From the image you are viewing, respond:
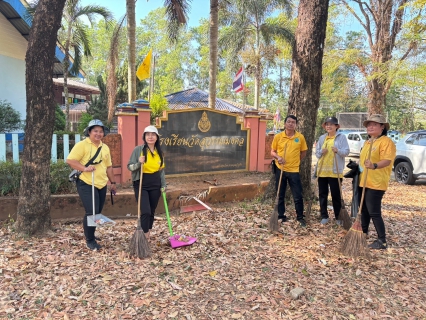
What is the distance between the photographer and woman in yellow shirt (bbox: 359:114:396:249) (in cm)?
393

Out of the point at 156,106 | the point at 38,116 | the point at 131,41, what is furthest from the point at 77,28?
the point at 38,116

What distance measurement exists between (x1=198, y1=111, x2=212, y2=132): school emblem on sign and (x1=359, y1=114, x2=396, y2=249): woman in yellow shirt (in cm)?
483

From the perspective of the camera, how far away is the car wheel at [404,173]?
933 centimetres

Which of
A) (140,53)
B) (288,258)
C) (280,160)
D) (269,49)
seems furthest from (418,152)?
(140,53)

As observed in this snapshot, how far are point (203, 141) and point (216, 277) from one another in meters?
5.46

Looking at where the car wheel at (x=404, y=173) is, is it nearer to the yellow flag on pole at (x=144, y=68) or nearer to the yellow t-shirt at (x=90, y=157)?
Result: the yellow flag on pole at (x=144, y=68)

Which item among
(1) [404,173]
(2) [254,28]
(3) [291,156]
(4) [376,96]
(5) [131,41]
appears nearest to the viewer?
(3) [291,156]

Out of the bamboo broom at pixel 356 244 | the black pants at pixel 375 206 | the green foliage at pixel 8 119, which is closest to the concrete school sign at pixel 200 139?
the black pants at pixel 375 206

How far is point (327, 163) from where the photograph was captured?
15.6 feet

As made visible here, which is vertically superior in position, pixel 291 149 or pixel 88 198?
pixel 291 149

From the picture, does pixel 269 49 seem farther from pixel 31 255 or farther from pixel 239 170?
pixel 31 255

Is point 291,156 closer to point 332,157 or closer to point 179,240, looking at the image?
point 332,157

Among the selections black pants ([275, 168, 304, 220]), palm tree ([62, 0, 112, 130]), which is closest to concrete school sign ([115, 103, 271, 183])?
black pants ([275, 168, 304, 220])

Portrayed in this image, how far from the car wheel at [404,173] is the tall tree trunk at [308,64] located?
5455mm
